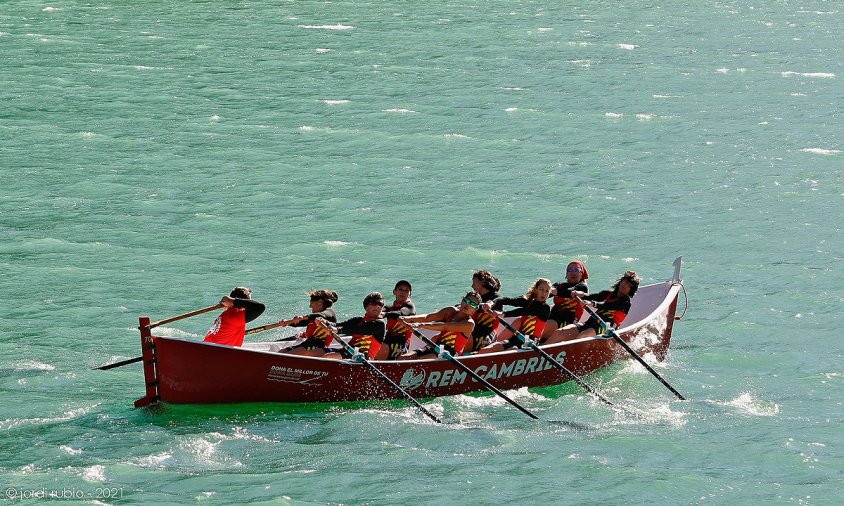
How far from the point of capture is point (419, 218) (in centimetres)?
2728

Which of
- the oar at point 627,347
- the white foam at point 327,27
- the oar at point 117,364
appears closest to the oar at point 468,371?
the oar at point 627,347

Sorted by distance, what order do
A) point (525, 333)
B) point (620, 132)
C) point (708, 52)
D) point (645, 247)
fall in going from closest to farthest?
point (525, 333) < point (645, 247) < point (620, 132) < point (708, 52)

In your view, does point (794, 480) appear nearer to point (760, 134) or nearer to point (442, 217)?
point (442, 217)

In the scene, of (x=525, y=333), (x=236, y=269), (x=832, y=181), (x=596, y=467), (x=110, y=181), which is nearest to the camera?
(x=596, y=467)

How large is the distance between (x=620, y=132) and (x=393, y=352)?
17.4 metres

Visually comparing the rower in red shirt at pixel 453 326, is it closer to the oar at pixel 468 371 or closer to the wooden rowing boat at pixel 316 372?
the oar at pixel 468 371

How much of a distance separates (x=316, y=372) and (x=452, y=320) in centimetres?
233

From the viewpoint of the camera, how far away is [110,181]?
28781 mm

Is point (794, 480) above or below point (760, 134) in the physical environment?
below

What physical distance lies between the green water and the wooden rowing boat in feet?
0.91

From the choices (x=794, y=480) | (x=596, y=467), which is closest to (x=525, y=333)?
(x=596, y=467)

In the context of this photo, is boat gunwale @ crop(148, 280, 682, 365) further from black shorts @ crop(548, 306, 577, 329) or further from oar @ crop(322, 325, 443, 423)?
black shorts @ crop(548, 306, 577, 329)

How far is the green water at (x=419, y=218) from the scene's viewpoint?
16203mm

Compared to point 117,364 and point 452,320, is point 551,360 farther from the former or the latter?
point 117,364
